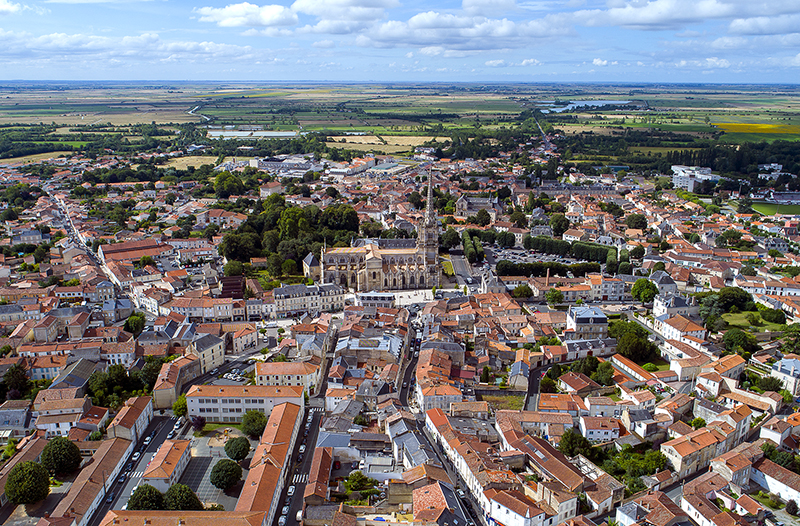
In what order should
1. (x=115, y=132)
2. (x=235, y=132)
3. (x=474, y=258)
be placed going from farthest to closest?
(x=235, y=132) → (x=115, y=132) → (x=474, y=258)

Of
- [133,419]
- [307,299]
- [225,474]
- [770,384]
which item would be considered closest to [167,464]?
[225,474]

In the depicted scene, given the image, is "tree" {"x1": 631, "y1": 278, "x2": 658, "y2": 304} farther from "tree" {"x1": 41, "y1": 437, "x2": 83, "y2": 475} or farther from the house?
"tree" {"x1": 41, "y1": 437, "x2": 83, "y2": 475}

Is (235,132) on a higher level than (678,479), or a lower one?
higher

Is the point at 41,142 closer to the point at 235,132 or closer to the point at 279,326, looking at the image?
the point at 235,132

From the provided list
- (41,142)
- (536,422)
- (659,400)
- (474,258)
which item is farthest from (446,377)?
(41,142)

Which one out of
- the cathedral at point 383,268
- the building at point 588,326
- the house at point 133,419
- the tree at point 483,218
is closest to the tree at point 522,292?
the cathedral at point 383,268

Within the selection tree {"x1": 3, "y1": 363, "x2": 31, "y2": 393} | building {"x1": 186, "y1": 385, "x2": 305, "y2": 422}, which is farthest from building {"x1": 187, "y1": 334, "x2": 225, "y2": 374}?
tree {"x1": 3, "y1": 363, "x2": 31, "y2": 393}

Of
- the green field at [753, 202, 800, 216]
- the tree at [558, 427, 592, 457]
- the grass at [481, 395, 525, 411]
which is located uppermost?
the green field at [753, 202, 800, 216]
